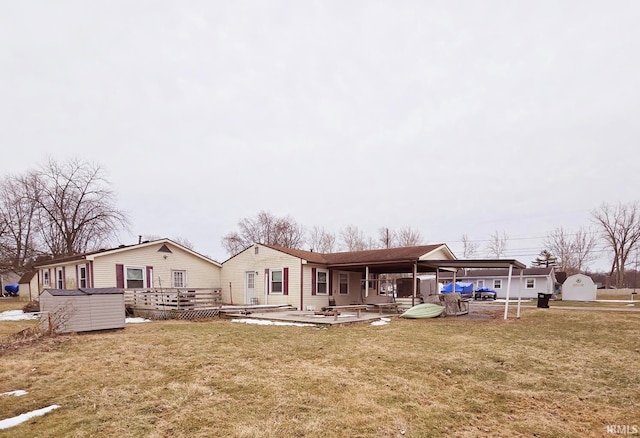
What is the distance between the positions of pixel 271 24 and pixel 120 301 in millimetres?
10855

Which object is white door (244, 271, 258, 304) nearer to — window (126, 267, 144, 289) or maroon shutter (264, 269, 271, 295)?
maroon shutter (264, 269, 271, 295)

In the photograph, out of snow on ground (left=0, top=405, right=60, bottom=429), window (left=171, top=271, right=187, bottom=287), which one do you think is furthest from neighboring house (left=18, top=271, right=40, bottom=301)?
snow on ground (left=0, top=405, right=60, bottom=429)

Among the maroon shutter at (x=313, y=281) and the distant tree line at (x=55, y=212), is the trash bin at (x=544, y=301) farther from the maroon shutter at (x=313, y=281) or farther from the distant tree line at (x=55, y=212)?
the distant tree line at (x=55, y=212)

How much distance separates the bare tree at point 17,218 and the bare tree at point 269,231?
78.7 ft

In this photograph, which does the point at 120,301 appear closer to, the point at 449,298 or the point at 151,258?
the point at 151,258

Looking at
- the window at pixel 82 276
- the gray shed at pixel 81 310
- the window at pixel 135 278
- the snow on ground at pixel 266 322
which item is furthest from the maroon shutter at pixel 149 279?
the gray shed at pixel 81 310

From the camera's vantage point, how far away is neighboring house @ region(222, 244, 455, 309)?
60.9 feet

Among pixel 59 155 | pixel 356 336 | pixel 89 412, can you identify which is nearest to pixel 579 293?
pixel 356 336

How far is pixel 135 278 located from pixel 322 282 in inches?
396

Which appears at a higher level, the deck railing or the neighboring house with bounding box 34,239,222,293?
the neighboring house with bounding box 34,239,222,293

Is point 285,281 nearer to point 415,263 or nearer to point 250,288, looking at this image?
point 250,288

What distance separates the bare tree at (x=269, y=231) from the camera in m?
48.8

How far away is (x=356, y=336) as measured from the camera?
1024 centimetres

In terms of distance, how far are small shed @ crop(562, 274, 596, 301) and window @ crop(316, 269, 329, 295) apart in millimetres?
27094
